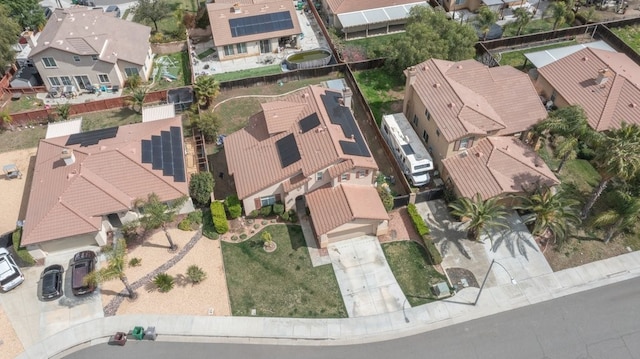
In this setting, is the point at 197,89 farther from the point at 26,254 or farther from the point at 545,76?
the point at 545,76

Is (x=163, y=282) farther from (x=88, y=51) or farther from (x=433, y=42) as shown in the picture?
(x=433, y=42)

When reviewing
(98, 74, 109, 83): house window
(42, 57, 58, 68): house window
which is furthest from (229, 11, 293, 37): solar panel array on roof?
(42, 57, 58, 68): house window

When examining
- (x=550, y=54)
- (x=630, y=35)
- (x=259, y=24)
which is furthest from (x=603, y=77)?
(x=259, y=24)

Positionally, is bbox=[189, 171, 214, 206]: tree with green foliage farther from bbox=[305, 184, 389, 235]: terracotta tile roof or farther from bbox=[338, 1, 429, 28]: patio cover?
bbox=[338, 1, 429, 28]: patio cover

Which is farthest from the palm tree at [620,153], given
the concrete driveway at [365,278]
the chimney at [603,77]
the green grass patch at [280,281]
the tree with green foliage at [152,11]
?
the tree with green foliage at [152,11]

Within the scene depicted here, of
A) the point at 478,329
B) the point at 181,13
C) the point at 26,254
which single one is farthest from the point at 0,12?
the point at 478,329
